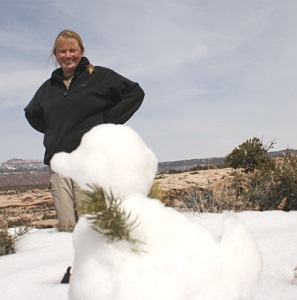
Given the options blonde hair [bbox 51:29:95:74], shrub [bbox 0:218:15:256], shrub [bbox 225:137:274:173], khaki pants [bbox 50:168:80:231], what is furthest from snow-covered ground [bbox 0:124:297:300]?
shrub [bbox 225:137:274:173]

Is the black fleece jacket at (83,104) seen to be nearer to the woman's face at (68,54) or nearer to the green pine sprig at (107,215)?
the woman's face at (68,54)

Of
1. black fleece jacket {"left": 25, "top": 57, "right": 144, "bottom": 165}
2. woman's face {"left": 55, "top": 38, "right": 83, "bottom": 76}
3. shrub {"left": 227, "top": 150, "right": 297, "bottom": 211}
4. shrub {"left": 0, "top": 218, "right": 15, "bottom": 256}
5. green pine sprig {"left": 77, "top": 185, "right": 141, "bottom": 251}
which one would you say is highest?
woman's face {"left": 55, "top": 38, "right": 83, "bottom": 76}

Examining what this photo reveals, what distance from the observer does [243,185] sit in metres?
6.32

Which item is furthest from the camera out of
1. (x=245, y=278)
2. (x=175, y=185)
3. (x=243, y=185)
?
(x=175, y=185)

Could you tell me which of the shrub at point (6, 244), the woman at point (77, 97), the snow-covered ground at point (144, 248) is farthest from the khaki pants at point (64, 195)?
the snow-covered ground at point (144, 248)

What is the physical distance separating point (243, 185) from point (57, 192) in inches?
135

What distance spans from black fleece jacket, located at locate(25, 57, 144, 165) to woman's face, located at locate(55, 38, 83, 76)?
51 mm

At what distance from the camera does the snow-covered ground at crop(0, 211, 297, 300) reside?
6.75 ft

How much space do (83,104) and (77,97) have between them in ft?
0.25

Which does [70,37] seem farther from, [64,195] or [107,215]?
[107,215]

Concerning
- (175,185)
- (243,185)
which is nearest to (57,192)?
(243,185)

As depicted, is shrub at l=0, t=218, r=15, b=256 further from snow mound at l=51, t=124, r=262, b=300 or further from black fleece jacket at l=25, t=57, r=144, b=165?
snow mound at l=51, t=124, r=262, b=300

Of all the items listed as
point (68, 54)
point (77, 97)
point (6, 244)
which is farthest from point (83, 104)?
point (6, 244)

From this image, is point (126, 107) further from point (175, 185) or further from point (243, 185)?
point (175, 185)
